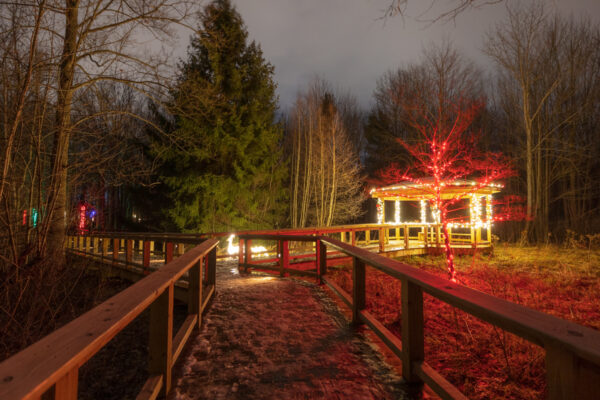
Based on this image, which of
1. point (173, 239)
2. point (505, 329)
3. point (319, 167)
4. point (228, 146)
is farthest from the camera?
point (319, 167)

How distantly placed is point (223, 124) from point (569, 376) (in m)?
12.9

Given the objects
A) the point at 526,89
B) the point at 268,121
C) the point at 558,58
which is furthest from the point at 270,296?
the point at 558,58

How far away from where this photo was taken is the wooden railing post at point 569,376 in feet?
3.14

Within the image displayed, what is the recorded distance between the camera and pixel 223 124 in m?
12.6

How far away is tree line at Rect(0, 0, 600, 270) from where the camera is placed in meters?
5.51

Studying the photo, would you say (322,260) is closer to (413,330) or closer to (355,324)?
(355,324)

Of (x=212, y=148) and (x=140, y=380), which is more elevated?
(x=212, y=148)

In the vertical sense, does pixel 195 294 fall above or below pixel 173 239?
below

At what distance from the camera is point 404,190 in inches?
488

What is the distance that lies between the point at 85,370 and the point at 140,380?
1220 mm

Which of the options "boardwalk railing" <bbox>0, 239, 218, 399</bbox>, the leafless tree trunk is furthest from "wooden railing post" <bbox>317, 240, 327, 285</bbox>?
the leafless tree trunk

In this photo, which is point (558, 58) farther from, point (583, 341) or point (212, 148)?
point (583, 341)

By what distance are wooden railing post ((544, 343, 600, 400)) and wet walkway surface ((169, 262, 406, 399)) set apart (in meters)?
1.18

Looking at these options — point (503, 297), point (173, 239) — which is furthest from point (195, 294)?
point (503, 297)
